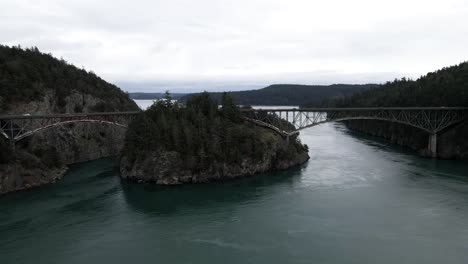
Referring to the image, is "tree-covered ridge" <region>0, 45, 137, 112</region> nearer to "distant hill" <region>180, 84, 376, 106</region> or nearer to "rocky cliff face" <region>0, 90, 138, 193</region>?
"rocky cliff face" <region>0, 90, 138, 193</region>

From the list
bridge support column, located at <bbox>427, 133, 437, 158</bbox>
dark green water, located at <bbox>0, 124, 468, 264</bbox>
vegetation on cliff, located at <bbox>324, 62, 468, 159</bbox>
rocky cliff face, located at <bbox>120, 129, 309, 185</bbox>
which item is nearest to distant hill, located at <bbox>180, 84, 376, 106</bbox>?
vegetation on cliff, located at <bbox>324, 62, 468, 159</bbox>

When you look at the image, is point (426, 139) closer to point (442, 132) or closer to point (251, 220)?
point (442, 132)

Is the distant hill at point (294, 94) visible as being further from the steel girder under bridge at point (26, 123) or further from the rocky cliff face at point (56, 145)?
the steel girder under bridge at point (26, 123)

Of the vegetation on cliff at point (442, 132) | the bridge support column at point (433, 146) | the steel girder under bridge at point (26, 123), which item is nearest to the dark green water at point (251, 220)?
the steel girder under bridge at point (26, 123)

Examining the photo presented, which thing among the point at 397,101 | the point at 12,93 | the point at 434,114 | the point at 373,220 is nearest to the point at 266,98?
the point at 397,101

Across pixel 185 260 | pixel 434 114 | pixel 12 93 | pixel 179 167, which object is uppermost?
pixel 12 93

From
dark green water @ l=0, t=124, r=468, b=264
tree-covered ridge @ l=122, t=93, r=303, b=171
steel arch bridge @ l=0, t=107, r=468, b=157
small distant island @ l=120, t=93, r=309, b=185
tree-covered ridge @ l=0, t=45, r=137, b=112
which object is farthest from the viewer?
tree-covered ridge @ l=0, t=45, r=137, b=112

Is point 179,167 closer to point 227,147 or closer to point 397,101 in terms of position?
point 227,147

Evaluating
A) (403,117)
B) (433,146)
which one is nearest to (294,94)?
(403,117)
